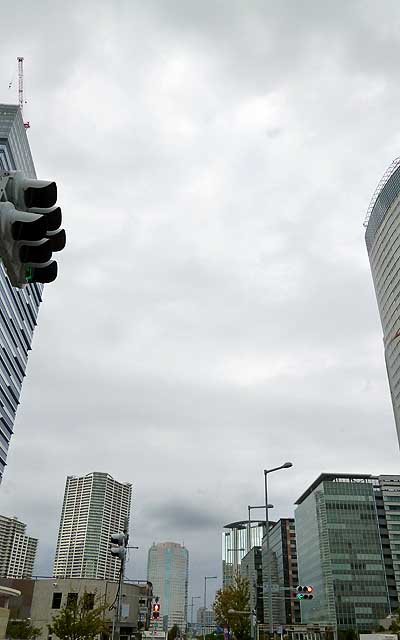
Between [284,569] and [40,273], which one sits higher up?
[284,569]

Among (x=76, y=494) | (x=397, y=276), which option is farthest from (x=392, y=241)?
(x=76, y=494)

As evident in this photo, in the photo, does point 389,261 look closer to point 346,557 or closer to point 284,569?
point 346,557

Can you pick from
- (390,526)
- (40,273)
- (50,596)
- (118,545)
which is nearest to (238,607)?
(50,596)

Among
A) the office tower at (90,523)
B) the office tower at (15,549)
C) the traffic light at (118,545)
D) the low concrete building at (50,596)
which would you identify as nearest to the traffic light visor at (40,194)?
the traffic light at (118,545)

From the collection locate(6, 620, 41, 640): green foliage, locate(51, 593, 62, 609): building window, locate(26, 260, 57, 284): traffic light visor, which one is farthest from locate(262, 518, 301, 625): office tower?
locate(26, 260, 57, 284): traffic light visor

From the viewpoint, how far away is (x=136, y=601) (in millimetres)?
79625

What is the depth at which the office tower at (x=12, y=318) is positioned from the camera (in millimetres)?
113375

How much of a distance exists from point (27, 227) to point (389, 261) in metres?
142

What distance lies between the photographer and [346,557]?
12025cm

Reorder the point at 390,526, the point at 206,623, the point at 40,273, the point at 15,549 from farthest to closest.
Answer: the point at 15,549 → the point at 206,623 → the point at 390,526 → the point at 40,273

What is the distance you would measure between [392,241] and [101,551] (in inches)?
4716

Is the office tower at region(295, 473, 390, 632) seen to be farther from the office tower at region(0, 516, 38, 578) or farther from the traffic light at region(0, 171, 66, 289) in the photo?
the traffic light at region(0, 171, 66, 289)

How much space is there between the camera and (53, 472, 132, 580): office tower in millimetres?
→ 146625

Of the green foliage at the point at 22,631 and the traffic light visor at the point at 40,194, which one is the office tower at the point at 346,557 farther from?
the traffic light visor at the point at 40,194
